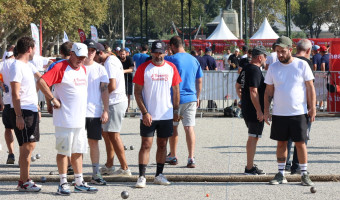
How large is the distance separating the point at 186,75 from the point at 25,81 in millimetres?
2718

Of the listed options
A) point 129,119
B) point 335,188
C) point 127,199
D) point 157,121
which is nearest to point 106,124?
point 157,121

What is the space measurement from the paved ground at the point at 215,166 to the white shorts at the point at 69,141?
1.78 feet

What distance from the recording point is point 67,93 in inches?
316

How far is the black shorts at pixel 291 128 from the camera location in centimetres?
848

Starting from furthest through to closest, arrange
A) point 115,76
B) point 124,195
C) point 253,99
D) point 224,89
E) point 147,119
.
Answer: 1. point 224,89
2. point 115,76
3. point 253,99
4. point 147,119
5. point 124,195

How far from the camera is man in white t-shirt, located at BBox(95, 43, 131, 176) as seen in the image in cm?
923

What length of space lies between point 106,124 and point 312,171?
116 inches

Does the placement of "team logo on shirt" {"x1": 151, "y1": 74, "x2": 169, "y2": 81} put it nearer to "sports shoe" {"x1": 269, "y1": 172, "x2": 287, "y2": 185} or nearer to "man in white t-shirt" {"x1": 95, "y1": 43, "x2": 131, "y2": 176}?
"man in white t-shirt" {"x1": 95, "y1": 43, "x2": 131, "y2": 176}

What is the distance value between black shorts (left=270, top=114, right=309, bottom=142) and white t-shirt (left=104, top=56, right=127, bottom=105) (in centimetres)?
218

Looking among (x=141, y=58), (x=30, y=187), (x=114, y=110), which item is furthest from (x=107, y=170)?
(x=141, y=58)

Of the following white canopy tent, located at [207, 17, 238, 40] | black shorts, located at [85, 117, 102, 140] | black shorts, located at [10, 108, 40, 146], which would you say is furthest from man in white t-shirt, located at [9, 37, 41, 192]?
white canopy tent, located at [207, 17, 238, 40]

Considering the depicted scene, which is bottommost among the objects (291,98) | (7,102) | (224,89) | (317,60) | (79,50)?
(224,89)

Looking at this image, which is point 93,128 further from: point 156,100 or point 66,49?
point 66,49

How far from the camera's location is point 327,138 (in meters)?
13.7
